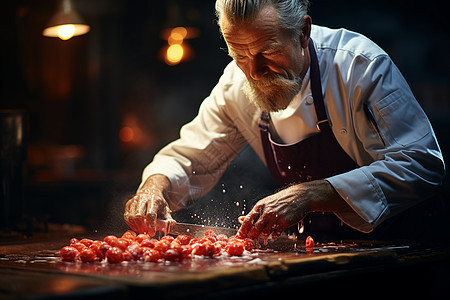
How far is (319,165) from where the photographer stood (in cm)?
305

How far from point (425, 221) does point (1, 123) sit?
8.51ft

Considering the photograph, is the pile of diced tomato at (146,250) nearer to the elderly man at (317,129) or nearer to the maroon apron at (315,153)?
the elderly man at (317,129)

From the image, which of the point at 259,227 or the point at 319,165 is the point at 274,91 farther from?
the point at 259,227

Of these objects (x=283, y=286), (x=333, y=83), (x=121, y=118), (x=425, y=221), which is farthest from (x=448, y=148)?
(x=121, y=118)

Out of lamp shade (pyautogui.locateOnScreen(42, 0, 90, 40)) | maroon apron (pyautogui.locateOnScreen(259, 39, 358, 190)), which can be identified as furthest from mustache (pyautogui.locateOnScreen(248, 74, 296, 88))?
lamp shade (pyautogui.locateOnScreen(42, 0, 90, 40))

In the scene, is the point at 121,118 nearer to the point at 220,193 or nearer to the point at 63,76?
the point at 63,76

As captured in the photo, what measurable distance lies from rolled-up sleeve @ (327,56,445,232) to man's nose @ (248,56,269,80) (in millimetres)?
454

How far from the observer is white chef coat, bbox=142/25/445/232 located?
268 cm

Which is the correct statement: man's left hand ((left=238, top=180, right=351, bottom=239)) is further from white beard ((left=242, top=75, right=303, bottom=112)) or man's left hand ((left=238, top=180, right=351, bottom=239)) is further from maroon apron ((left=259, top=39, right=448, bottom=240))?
white beard ((left=242, top=75, right=303, bottom=112))

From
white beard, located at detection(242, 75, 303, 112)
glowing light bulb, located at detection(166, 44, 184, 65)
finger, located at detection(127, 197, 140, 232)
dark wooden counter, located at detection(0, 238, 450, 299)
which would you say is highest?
glowing light bulb, located at detection(166, 44, 184, 65)

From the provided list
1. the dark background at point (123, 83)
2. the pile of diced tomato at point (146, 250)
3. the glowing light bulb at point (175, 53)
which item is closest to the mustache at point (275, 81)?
the pile of diced tomato at point (146, 250)

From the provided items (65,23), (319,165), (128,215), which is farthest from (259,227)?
(65,23)

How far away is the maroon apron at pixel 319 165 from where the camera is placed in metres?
2.99

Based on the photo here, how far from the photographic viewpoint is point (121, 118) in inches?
438
